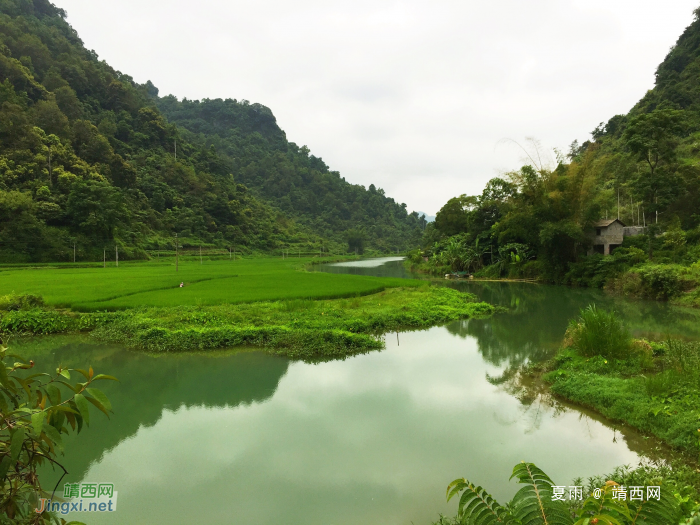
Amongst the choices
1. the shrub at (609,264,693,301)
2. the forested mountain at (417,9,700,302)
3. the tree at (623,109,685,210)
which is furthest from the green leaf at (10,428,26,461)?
the tree at (623,109,685,210)

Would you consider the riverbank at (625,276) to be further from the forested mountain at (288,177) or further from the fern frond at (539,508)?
the forested mountain at (288,177)

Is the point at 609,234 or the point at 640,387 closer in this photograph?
the point at 640,387

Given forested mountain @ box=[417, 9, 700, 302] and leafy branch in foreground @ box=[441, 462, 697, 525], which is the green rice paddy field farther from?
leafy branch in foreground @ box=[441, 462, 697, 525]

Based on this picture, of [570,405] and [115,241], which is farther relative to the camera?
[115,241]

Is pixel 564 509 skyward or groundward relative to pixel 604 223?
groundward

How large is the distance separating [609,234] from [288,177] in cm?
7243

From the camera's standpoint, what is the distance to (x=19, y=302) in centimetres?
1129

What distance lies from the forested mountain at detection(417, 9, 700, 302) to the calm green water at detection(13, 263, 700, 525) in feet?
49.0

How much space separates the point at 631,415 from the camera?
5320mm

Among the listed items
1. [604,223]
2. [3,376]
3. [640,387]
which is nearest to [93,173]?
[604,223]

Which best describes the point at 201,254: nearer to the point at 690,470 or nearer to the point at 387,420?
the point at 387,420

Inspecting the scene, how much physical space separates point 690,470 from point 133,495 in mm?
5939

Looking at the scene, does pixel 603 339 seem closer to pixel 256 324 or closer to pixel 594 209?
pixel 256 324

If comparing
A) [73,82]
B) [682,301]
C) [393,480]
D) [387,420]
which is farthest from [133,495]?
[73,82]
